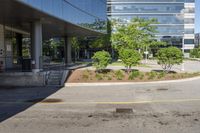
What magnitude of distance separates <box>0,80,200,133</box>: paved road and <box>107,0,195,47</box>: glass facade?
94183 millimetres

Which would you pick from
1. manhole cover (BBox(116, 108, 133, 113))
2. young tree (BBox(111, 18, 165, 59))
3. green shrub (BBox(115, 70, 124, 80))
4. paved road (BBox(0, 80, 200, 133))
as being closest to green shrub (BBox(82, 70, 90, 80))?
green shrub (BBox(115, 70, 124, 80))

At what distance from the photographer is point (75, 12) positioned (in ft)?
101

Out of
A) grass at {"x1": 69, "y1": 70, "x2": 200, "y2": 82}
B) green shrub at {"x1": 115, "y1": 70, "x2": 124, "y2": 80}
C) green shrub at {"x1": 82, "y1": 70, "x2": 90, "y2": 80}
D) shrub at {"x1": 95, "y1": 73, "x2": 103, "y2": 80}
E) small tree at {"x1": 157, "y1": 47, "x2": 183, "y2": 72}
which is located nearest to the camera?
grass at {"x1": 69, "y1": 70, "x2": 200, "y2": 82}

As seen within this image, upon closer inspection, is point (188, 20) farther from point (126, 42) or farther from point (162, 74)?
point (162, 74)

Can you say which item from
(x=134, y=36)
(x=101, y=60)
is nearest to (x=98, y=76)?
(x=101, y=60)

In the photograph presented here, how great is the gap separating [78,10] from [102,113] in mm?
20641

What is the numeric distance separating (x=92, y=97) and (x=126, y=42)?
34661 mm

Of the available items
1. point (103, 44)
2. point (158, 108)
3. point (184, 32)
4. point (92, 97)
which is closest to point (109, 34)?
point (103, 44)

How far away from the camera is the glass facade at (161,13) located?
365 feet

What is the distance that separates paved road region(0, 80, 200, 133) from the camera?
32.7 feet

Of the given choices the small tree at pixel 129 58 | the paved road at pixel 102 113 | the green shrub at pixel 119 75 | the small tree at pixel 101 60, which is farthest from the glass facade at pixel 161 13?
the paved road at pixel 102 113

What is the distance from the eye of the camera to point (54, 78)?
2473cm

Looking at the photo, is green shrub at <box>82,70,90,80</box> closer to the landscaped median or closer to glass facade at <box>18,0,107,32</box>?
the landscaped median

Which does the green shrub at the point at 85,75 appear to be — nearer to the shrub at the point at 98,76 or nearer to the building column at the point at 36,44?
the shrub at the point at 98,76
